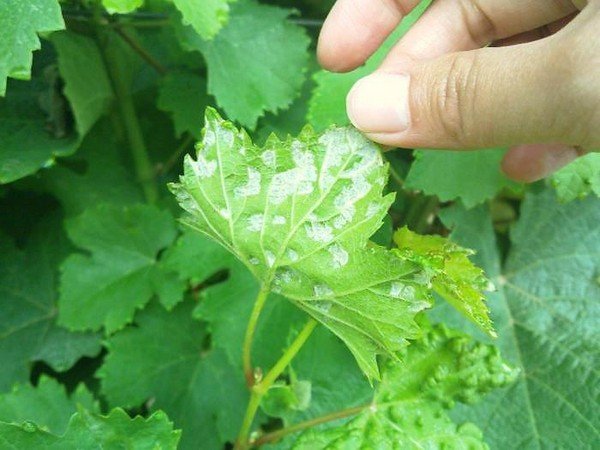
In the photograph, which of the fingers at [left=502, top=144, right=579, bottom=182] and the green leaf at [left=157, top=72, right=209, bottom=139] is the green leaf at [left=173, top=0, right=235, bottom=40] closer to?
the green leaf at [left=157, top=72, right=209, bottom=139]

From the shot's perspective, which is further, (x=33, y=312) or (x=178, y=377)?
(x=33, y=312)

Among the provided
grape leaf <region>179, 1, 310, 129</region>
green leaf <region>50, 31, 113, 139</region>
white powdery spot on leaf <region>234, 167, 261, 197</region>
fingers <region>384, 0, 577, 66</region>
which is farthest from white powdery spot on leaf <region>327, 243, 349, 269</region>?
green leaf <region>50, 31, 113, 139</region>

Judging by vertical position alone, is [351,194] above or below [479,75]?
below

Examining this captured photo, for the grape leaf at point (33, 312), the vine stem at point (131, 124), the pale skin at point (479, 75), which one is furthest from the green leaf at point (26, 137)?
Result: the pale skin at point (479, 75)

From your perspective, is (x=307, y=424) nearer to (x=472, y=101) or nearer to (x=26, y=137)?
(x=472, y=101)

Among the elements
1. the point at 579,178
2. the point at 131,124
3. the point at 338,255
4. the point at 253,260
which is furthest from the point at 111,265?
the point at 579,178

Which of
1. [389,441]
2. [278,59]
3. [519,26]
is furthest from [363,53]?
[389,441]
